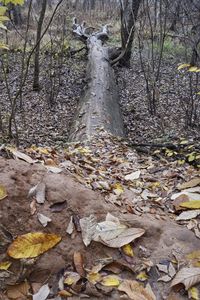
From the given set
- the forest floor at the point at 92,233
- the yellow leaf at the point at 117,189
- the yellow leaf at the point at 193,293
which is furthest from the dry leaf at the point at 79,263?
the yellow leaf at the point at 117,189

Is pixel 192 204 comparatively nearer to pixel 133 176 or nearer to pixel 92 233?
pixel 92 233

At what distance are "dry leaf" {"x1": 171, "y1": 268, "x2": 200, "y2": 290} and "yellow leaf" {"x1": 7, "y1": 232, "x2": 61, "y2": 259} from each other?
0.64 meters

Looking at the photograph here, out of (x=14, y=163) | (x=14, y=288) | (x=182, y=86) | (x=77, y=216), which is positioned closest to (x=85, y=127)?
(x=14, y=163)

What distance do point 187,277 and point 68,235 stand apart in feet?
2.16

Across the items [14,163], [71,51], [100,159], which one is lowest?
[100,159]

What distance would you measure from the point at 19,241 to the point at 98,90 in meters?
5.38

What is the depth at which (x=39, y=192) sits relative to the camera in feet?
6.75

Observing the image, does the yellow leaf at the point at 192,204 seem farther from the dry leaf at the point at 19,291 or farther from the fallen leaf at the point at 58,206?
the dry leaf at the point at 19,291

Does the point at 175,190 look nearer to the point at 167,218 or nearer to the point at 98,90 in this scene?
the point at 167,218

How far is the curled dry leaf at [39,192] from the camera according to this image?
2.02 metres

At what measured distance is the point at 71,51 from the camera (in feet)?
34.9

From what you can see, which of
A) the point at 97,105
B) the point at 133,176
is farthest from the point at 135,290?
the point at 97,105

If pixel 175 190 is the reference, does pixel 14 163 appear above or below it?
above

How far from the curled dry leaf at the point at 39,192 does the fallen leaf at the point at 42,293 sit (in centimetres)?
53
